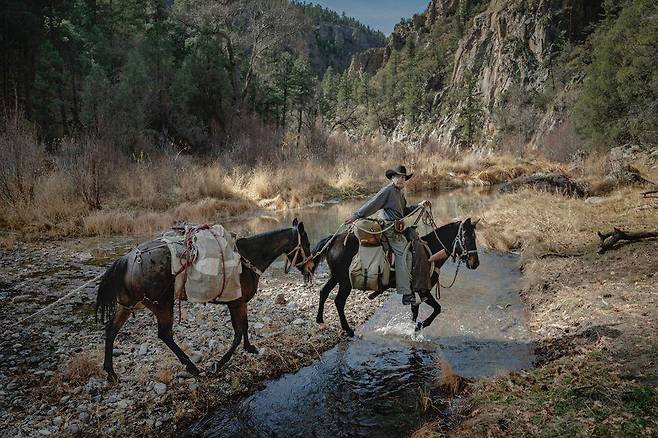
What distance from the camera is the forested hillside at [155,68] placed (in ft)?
78.1

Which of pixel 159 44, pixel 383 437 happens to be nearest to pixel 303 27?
pixel 159 44

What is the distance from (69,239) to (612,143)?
24490mm

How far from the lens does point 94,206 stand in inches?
584

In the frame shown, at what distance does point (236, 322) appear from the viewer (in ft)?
18.6

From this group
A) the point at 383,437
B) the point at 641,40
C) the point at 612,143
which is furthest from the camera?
the point at 612,143

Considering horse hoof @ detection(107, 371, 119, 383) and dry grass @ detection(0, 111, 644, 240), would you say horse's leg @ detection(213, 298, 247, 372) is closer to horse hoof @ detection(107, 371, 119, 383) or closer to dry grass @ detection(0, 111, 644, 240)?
horse hoof @ detection(107, 371, 119, 383)

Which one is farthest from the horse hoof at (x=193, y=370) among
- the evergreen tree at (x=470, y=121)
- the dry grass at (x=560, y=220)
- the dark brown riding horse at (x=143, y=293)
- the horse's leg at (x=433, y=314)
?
the evergreen tree at (x=470, y=121)

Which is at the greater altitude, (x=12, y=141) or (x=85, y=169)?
(x=12, y=141)

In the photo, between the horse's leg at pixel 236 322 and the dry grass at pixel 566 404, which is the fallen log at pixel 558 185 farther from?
the horse's leg at pixel 236 322

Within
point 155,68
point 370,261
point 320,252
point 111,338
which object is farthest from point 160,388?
point 155,68

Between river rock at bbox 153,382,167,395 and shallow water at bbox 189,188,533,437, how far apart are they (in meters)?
0.64

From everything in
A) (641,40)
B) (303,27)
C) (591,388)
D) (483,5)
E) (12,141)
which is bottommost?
(591,388)

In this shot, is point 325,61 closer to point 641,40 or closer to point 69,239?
point 641,40

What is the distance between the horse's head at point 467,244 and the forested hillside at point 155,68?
17489mm
